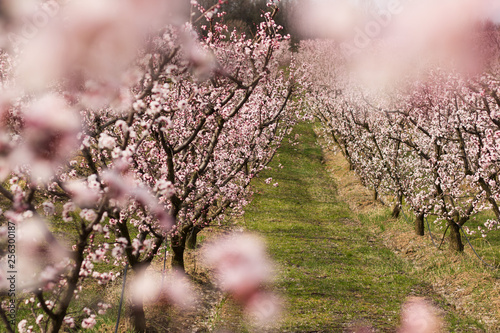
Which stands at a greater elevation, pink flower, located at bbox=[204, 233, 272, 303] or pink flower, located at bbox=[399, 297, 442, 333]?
pink flower, located at bbox=[204, 233, 272, 303]

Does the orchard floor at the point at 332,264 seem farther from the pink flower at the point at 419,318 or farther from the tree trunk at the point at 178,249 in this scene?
the tree trunk at the point at 178,249

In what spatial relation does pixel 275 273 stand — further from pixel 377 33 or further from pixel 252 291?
pixel 377 33

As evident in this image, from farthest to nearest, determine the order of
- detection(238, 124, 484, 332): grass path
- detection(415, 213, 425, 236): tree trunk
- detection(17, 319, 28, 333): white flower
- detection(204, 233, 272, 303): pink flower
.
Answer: detection(415, 213, 425, 236): tree trunk → detection(204, 233, 272, 303): pink flower → detection(238, 124, 484, 332): grass path → detection(17, 319, 28, 333): white flower

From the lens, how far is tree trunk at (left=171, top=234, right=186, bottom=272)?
10938mm

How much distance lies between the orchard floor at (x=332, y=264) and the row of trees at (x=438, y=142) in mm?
2308

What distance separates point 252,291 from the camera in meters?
12.6

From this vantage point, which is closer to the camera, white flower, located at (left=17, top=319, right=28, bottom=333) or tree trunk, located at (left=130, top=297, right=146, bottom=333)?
white flower, located at (left=17, top=319, right=28, bottom=333)

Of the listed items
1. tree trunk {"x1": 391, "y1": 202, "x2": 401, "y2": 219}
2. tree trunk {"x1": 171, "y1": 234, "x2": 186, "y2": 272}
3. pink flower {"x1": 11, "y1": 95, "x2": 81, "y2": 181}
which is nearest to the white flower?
pink flower {"x1": 11, "y1": 95, "x2": 81, "y2": 181}

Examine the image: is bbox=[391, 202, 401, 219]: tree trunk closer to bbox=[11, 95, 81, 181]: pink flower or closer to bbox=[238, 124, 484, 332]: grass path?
bbox=[238, 124, 484, 332]: grass path

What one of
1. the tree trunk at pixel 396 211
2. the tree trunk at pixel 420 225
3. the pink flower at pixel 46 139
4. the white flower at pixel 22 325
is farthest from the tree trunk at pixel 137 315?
the tree trunk at pixel 396 211

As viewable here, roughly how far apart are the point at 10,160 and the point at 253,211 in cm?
1729

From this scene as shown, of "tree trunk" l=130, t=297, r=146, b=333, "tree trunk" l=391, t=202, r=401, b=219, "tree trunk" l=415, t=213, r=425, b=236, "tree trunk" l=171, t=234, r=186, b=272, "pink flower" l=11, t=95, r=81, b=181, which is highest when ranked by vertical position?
"tree trunk" l=391, t=202, r=401, b=219

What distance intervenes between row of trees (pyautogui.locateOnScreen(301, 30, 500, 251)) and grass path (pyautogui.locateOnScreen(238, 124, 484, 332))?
246 centimetres

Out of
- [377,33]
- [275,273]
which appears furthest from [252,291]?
[377,33]
